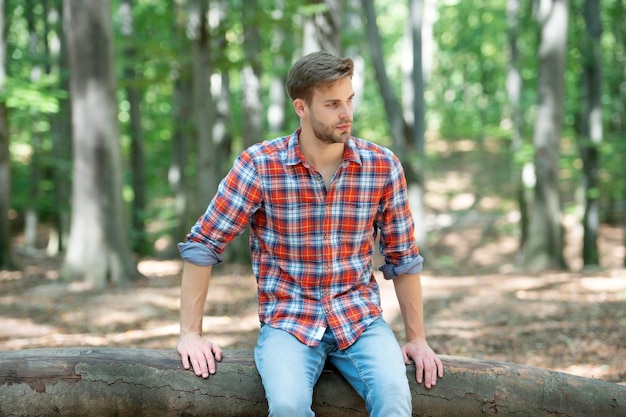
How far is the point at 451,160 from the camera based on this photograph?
31391 millimetres

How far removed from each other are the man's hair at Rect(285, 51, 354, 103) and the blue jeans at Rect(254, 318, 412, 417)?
1.07 meters

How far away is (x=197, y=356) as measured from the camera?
301 cm

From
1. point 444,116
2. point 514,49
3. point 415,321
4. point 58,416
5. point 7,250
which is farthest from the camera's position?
point 444,116

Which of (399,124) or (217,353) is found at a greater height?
(399,124)

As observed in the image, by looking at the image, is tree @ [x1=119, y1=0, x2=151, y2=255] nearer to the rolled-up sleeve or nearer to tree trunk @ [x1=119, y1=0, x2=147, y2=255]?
tree trunk @ [x1=119, y1=0, x2=147, y2=255]

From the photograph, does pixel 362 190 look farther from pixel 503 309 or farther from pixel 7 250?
pixel 7 250

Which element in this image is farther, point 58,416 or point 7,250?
point 7,250

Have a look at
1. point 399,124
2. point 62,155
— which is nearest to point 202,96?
Answer: point 399,124

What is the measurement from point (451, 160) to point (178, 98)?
16.2 meters

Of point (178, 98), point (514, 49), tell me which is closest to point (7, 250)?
point (178, 98)

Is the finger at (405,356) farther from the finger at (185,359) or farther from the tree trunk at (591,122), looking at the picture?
the tree trunk at (591,122)

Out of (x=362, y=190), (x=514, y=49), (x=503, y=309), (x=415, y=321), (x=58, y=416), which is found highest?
(x=514, y=49)

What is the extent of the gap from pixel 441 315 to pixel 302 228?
520 centimetres

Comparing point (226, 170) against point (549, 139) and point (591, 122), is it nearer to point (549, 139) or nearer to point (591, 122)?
point (549, 139)
